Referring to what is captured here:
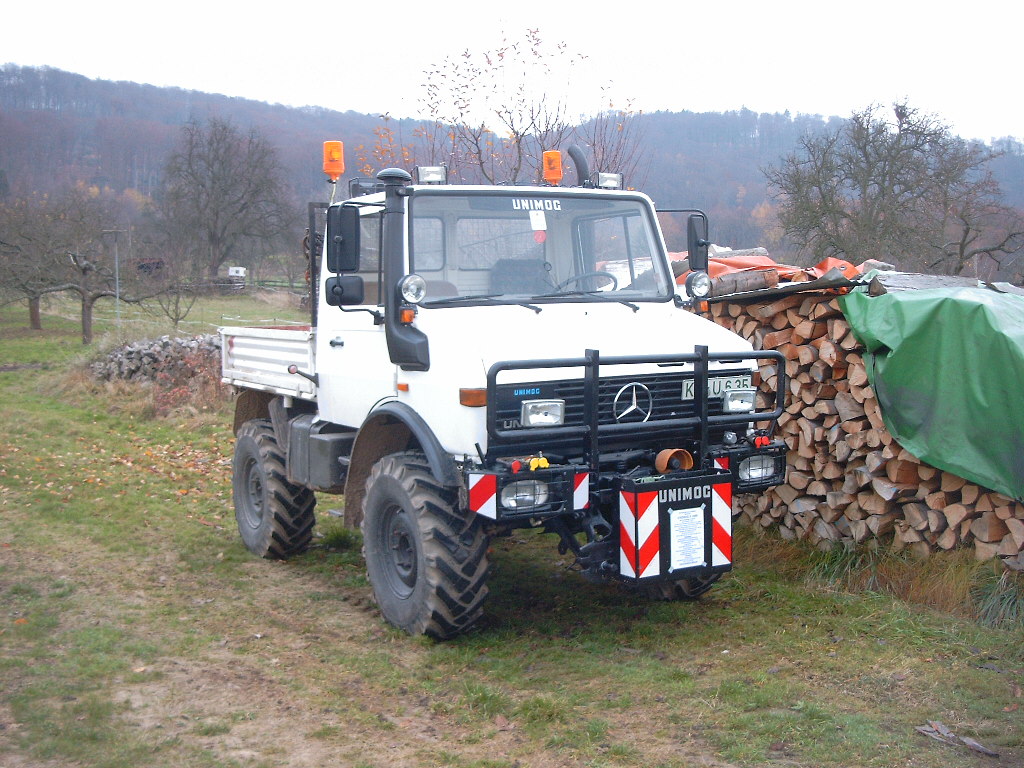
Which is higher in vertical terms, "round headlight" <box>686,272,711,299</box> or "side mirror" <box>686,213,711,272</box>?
"side mirror" <box>686,213,711,272</box>

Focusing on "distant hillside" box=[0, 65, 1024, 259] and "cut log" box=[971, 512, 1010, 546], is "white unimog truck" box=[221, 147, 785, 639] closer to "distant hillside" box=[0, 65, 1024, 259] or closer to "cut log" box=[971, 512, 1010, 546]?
"cut log" box=[971, 512, 1010, 546]

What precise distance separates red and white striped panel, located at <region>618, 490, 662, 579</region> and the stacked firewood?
1.80 m

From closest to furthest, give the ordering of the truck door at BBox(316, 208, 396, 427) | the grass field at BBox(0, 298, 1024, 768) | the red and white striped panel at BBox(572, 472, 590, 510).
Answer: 1. the grass field at BBox(0, 298, 1024, 768)
2. the red and white striped panel at BBox(572, 472, 590, 510)
3. the truck door at BBox(316, 208, 396, 427)

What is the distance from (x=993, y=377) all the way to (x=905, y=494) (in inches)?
38.9

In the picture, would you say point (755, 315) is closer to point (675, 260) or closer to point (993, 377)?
point (675, 260)

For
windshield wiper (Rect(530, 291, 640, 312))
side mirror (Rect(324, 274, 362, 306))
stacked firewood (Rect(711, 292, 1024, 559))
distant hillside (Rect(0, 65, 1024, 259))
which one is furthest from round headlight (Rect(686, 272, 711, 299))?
distant hillside (Rect(0, 65, 1024, 259))

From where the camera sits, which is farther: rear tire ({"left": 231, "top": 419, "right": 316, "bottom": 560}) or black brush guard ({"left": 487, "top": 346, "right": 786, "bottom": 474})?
rear tire ({"left": 231, "top": 419, "right": 316, "bottom": 560})

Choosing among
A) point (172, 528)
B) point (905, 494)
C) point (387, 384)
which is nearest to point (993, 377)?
point (905, 494)

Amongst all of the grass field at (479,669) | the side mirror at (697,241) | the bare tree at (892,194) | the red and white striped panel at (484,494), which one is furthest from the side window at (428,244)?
the bare tree at (892,194)

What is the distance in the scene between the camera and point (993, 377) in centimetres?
553

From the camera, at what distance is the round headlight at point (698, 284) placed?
5980 mm

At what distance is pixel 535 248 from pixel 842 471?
2.67m

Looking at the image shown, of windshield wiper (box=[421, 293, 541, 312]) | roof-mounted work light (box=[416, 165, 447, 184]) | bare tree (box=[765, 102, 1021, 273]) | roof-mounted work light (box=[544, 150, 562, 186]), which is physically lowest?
windshield wiper (box=[421, 293, 541, 312])

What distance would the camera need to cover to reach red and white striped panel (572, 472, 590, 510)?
478cm
